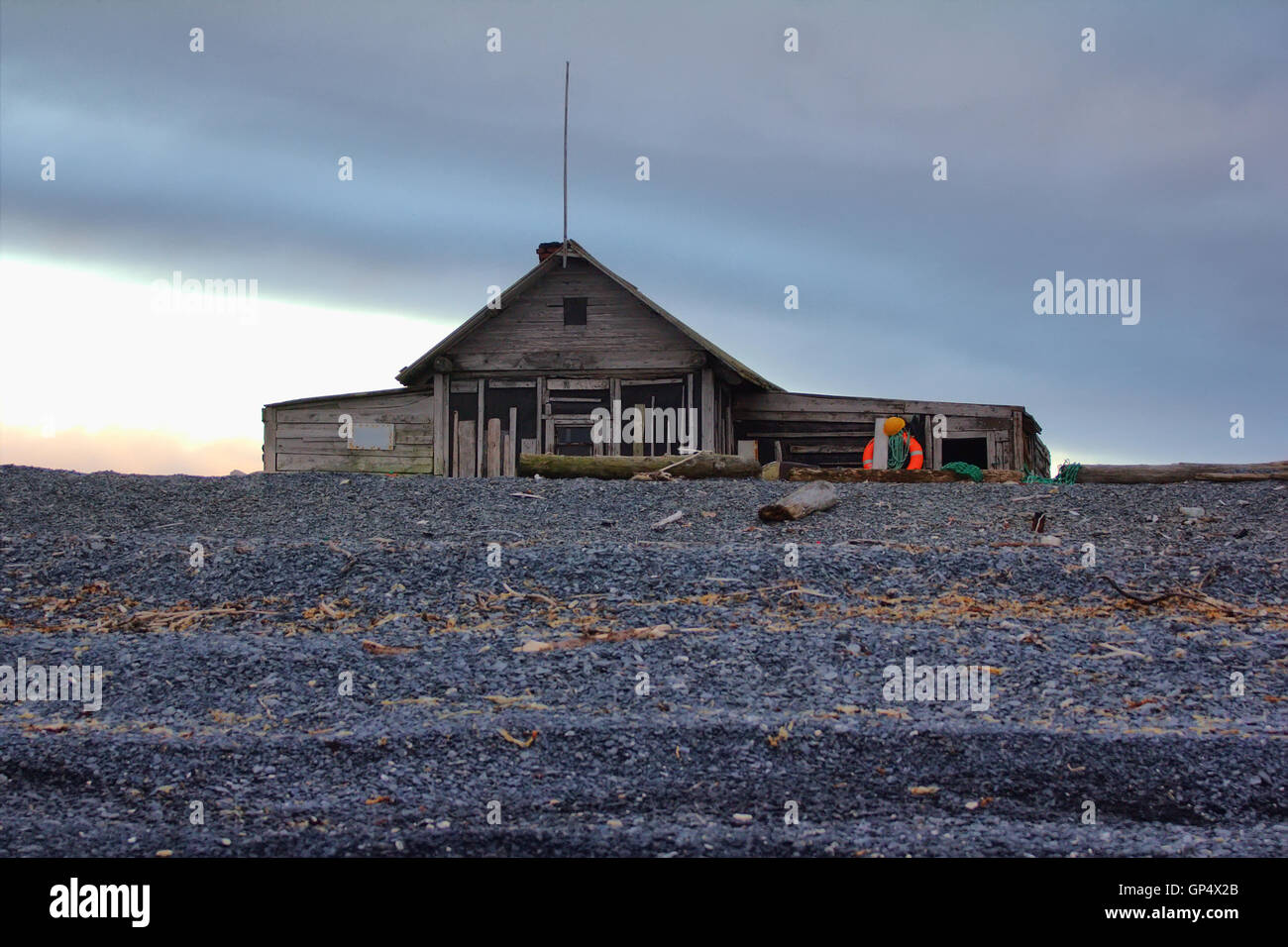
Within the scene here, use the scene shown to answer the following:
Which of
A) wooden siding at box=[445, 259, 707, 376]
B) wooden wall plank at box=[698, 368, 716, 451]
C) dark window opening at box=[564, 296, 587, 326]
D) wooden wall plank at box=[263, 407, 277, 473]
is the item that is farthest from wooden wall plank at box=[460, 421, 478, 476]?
wooden wall plank at box=[698, 368, 716, 451]

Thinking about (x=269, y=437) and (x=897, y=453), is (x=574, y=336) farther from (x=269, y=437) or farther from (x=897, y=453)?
(x=269, y=437)

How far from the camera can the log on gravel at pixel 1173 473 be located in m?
16.9

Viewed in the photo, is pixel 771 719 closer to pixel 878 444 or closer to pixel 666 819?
pixel 666 819

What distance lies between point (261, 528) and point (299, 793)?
25.0 ft

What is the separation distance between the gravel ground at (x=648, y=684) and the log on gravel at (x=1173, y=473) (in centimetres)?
261

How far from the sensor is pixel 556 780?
7070mm

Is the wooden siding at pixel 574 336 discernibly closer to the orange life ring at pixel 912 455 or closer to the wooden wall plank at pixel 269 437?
the orange life ring at pixel 912 455

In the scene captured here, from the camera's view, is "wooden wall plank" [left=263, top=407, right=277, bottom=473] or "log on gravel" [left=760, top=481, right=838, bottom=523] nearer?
"log on gravel" [left=760, top=481, right=838, bottom=523]

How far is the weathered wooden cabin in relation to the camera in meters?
23.6

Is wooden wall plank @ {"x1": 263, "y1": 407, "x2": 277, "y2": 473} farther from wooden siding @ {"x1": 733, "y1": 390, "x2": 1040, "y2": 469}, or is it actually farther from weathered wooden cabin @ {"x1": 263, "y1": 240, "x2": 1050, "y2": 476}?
wooden siding @ {"x1": 733, "y1": 390, "x2": 1040, "y2": 469}

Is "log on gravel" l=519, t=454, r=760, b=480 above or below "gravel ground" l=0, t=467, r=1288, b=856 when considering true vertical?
above

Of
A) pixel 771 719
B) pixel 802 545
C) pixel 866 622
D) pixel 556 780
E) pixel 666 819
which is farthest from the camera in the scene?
pixel 802 545

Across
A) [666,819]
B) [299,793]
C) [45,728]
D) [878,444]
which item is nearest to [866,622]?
[666,819]

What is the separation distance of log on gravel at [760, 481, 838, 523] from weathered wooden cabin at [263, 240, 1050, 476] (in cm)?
868
